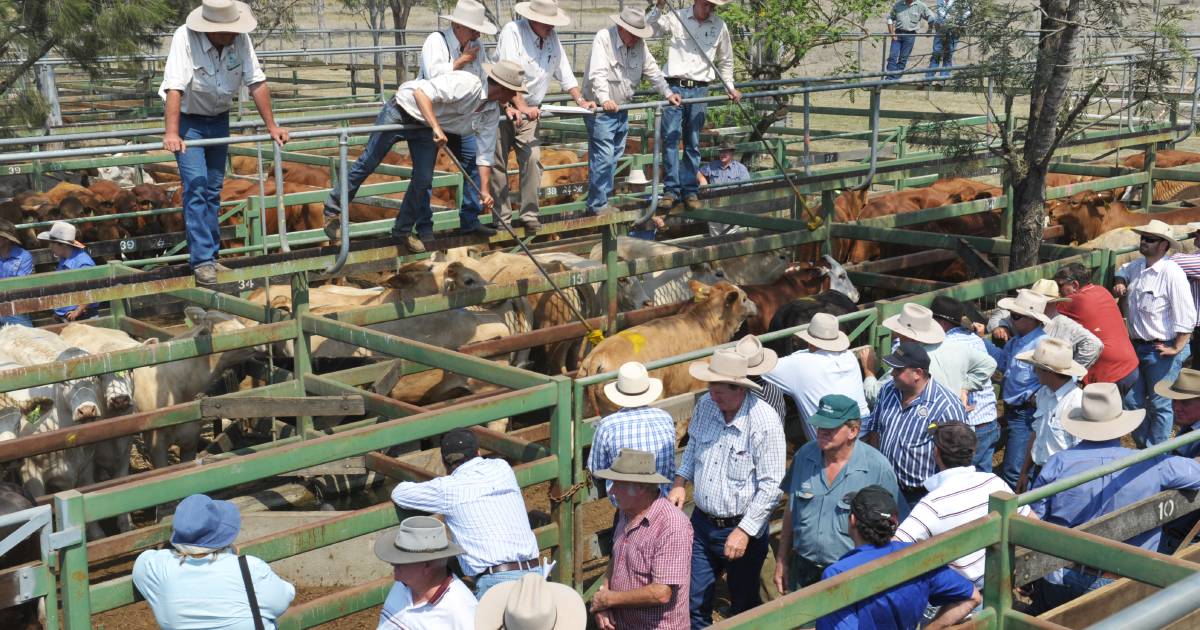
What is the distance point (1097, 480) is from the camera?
5.80 metres

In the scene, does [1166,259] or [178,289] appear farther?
[1166,259]

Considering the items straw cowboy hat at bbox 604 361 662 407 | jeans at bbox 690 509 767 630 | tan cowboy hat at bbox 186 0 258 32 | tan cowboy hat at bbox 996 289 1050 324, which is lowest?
jeans at bbox 690 509 767 630

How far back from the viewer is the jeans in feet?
20.8

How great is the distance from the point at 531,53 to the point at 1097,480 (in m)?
5.79

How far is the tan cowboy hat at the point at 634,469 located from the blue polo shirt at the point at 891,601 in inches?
35.9

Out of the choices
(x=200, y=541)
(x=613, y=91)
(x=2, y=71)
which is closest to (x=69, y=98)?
(x=2, y=71)

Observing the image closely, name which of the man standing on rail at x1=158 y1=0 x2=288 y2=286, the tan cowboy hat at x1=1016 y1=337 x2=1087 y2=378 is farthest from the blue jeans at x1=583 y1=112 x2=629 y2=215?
the tan cowboy hat at x1=1016 y1=337 x2=1087 y2=378

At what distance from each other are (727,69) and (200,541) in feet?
25.0

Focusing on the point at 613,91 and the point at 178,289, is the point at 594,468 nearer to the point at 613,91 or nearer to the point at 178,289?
the point at 178,289

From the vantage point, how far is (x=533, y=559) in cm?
601

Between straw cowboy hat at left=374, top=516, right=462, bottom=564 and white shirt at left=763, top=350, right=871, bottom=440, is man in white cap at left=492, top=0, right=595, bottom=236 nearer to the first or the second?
white shirt at left=763, top=350, right=871, bottom=440

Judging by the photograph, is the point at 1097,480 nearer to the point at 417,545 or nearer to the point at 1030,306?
the point at 1030,306

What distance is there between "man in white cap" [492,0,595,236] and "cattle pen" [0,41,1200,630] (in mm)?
496

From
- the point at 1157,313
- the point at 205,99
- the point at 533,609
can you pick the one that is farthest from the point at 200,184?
the point at 1157,313
